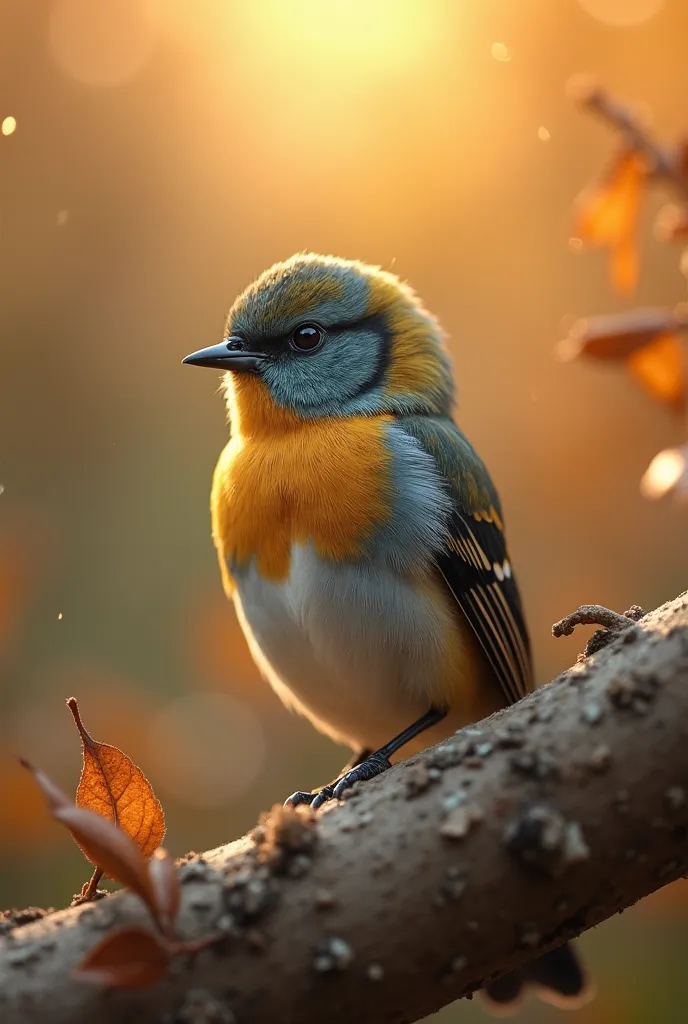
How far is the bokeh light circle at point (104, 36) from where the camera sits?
10.1 feet

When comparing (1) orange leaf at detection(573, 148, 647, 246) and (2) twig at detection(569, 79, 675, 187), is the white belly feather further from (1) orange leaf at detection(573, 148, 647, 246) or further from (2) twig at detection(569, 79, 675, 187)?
(2) twig at detection(569, 79, 675, 187)

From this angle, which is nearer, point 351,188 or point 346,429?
point 346,429

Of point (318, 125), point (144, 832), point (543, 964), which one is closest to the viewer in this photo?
point (144, 832)

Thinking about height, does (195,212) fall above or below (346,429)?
above

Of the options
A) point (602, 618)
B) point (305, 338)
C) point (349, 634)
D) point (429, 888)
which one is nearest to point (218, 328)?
point (305, 338)

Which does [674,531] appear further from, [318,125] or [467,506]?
[318,125]

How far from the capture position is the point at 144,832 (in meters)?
1.52

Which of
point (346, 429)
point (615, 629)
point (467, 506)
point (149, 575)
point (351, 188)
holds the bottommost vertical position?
point (615, 629)

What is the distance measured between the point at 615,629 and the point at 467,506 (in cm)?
91

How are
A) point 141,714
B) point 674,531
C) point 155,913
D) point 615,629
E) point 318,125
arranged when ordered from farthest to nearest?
point 674,531 → point 141,714 → point 318,125 → point 615,629 → point 155,913

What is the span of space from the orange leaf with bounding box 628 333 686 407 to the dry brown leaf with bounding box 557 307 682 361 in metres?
0.03

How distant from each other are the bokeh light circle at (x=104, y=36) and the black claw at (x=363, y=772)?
2.17 m

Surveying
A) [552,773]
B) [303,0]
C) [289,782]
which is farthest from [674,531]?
[552,773]

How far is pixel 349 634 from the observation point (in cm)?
229
